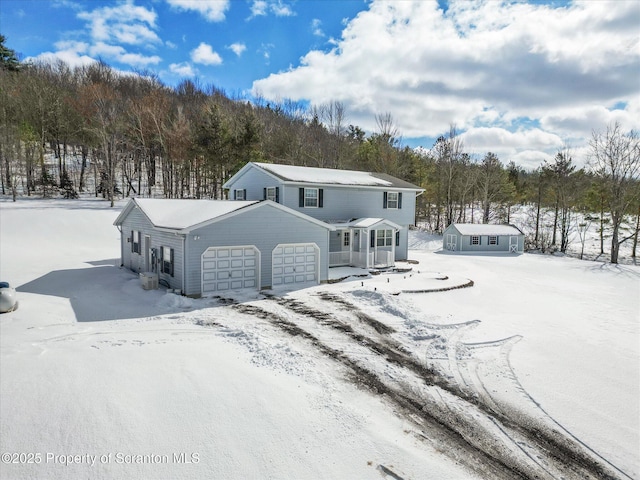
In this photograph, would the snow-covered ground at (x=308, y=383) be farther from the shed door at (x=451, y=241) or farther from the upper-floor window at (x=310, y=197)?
the shed door at (x=451, y=241)

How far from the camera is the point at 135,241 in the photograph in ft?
63.5

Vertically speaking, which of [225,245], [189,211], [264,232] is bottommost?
[225,245]

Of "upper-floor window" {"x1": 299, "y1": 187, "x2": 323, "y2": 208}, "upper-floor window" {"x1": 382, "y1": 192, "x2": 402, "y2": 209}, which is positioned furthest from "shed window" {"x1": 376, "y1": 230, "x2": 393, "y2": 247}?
"upper-floor window" {"x1": 299, "y1": 187, "x2": 323, "y2": 208}

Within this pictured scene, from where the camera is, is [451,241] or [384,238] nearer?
[384,238]

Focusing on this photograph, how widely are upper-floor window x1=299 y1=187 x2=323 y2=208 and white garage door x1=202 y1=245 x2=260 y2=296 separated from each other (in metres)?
6.79

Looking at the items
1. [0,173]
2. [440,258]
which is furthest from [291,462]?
[0,173]

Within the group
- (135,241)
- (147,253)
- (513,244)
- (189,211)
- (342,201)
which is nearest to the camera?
(189,211)

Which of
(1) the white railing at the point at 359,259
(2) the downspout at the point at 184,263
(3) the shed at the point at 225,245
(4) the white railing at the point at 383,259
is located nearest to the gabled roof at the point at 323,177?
(1) the white railing at the point at 359,259

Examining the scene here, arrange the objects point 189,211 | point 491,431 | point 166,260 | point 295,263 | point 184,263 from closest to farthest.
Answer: point 491,431, point 184,263, point 166,260, point 189,211, point 295,263

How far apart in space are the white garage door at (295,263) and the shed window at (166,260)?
4463 mm

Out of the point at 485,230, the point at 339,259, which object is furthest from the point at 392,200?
the point at 485,230

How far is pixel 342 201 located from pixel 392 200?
444 centimetres

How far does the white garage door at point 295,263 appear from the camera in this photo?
17.1 m

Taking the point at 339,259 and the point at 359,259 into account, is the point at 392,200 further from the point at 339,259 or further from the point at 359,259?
the point at 339,259
